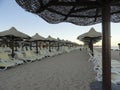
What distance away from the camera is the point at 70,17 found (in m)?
3.19

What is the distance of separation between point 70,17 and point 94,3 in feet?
2.91

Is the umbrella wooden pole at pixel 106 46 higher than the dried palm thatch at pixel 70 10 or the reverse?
the reverse

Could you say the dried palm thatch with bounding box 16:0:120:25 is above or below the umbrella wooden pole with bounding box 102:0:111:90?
above

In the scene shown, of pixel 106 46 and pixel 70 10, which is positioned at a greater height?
pixel 70 10

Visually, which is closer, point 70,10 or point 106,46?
point 106,46

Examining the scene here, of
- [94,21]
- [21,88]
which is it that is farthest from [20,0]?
[21,88]

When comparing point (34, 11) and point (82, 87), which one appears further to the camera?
point (82, 87)

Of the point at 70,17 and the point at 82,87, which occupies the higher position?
the point at 70,17

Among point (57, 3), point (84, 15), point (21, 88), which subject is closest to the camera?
point (57, 3)

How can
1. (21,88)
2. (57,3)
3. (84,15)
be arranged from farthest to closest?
(21,88), (84,15), (57,3)

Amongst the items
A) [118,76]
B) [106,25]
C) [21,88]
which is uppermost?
[106,25]

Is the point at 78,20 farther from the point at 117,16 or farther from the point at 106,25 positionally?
the point at 106,25

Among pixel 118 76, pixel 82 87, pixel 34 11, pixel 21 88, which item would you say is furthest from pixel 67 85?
pixel 34 11

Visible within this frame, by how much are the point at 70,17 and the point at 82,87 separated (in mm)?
2594
